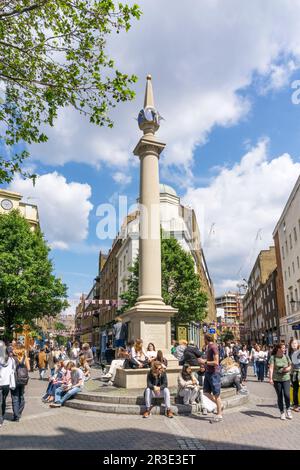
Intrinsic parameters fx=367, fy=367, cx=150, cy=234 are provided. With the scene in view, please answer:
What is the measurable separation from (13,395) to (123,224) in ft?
134

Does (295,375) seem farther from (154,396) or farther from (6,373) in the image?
(6,373)

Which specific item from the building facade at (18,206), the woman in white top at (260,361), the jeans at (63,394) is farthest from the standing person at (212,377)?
the building facade at (18,206)

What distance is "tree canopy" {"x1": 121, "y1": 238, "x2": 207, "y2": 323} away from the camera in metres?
27.8

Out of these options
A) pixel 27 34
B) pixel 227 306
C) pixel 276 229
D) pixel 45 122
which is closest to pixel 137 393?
pixel 45 122

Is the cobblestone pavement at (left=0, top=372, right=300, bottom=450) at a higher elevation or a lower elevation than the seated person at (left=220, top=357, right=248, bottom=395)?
lower

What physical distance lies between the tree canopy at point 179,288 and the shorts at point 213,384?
19.2 metres

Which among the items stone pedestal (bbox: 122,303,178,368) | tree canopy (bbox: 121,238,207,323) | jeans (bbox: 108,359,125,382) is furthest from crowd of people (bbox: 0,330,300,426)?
tree canopy (bbox: 121,238,207,323)

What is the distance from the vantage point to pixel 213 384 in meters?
8.05

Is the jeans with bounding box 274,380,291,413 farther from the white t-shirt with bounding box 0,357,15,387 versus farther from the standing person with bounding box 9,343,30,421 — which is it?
the white t-shirt with bounding box 0,357,15,387

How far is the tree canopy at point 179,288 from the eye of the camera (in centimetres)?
2781

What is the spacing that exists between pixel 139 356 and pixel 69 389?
6.98 ft

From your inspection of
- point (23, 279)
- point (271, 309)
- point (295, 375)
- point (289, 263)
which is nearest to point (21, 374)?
point (295, 375)

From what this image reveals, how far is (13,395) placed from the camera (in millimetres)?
8203
